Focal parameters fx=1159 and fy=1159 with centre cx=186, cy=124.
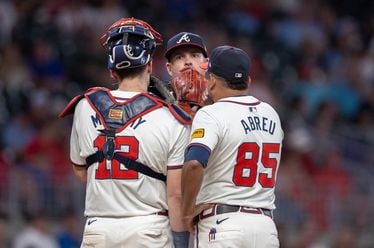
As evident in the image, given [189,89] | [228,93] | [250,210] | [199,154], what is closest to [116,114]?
[199,154]

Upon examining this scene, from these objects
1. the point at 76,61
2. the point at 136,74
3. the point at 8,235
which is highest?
the point at 136,74

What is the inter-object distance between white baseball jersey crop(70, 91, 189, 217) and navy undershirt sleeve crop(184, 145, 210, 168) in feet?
0.57

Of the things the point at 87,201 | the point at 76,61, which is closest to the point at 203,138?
the point at 87,201

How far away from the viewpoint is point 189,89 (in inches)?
311

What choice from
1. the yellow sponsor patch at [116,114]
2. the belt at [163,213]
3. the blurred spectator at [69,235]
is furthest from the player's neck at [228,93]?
the blurred spectator at [69,235]

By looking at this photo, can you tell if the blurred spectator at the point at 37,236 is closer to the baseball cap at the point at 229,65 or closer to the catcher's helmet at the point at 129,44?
the catcher's helmet at the point at 129,44

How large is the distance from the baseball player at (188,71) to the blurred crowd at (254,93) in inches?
207

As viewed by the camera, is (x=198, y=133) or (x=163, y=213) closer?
(x=198, y=133)

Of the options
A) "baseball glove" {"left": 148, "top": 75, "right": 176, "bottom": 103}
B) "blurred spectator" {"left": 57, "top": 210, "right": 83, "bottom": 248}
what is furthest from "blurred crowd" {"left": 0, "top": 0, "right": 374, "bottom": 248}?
"baseball glove" {"left": 148, "top": 75, "right": 176, "bottom": 103}

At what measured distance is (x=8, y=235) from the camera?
1312cm

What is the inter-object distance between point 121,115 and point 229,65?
2.49 feet

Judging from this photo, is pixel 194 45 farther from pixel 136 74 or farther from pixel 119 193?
pixel 119 193

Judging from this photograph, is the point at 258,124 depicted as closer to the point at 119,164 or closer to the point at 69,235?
the point at 119,164

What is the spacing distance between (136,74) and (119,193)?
2.49ft
